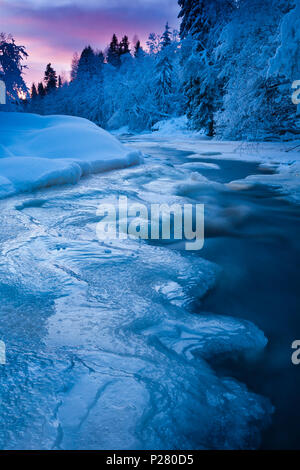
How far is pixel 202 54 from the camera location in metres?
14.0

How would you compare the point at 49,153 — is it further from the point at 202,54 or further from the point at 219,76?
the point at 202,54

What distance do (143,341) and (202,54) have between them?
648 inches

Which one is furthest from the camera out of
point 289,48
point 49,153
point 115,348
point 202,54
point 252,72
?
point 202,54

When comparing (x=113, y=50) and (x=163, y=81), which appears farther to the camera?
(x=113, y=50)

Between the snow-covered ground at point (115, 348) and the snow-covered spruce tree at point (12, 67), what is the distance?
66.3ft

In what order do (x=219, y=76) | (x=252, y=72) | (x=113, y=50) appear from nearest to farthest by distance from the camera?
1. (x=252, y=72)
2. (x=219, y=76)
3. (x=113, y=50)

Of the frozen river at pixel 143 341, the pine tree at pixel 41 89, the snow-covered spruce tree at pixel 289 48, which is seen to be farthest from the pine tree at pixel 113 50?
the frozen river at pixel 143 341

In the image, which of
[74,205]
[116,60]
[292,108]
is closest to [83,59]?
[116,60]

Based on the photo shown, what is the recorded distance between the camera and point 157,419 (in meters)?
1.06

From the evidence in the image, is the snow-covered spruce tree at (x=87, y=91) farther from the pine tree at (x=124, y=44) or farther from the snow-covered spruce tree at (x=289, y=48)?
the snow-covered spruce tree at (x=289, y=48)

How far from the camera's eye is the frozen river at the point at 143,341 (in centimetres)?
105

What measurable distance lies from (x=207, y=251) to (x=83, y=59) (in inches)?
1802

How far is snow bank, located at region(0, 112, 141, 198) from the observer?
4.81m

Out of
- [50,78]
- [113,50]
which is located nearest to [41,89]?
[50,78]
